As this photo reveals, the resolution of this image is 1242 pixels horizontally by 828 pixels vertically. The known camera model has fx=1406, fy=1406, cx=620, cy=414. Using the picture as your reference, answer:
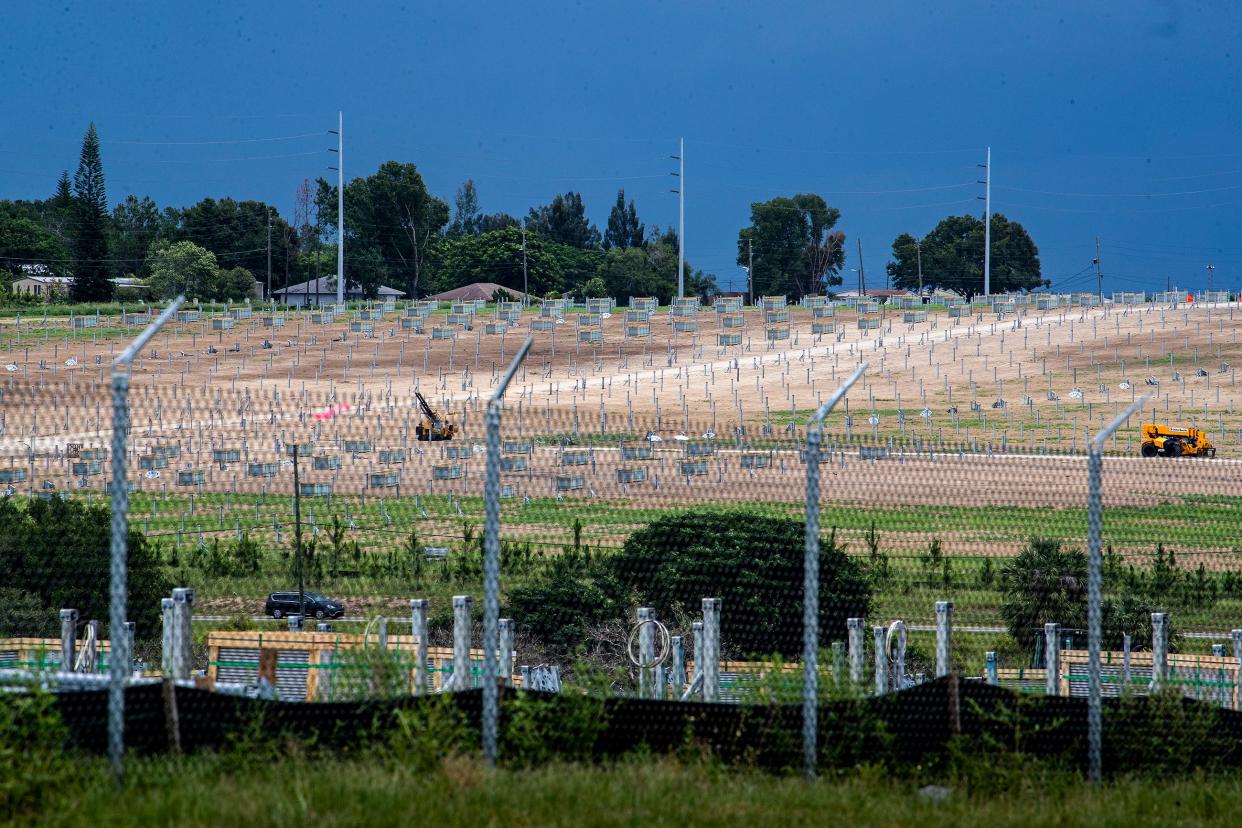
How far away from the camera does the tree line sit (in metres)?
87.3

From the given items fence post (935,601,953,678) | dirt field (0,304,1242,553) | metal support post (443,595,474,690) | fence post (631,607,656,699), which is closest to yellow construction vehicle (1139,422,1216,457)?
dirt field (0,304,1242,553)

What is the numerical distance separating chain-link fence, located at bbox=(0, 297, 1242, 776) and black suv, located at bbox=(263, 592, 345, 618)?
0.06m

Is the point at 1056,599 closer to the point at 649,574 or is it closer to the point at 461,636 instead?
the point at 649,574

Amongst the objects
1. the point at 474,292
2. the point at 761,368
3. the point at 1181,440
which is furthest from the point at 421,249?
the point at 1181,440

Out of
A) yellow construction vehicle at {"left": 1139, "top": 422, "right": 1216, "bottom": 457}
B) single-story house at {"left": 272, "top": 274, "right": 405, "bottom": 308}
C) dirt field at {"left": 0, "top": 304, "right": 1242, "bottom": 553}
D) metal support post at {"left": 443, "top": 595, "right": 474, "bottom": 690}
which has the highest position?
single-story house at {"left": 272, "top": 274, "right": 405, "bottom": 308}

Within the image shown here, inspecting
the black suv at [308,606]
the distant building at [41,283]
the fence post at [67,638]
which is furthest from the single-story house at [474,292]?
the fence post at [67,638]

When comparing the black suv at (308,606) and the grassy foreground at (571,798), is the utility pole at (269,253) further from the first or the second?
the grassy foreground at (571,798)

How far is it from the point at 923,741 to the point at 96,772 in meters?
3.64

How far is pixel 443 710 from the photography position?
6.28 metres

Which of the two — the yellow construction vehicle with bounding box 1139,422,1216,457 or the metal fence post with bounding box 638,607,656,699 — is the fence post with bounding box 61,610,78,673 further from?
the yellow construction vehicle with bounding box 1139,422,1216,457

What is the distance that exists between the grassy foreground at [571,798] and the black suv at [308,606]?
1094cm

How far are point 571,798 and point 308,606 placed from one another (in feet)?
44.1

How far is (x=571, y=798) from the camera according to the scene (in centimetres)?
572

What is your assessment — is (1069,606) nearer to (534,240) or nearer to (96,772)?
(96,772)
